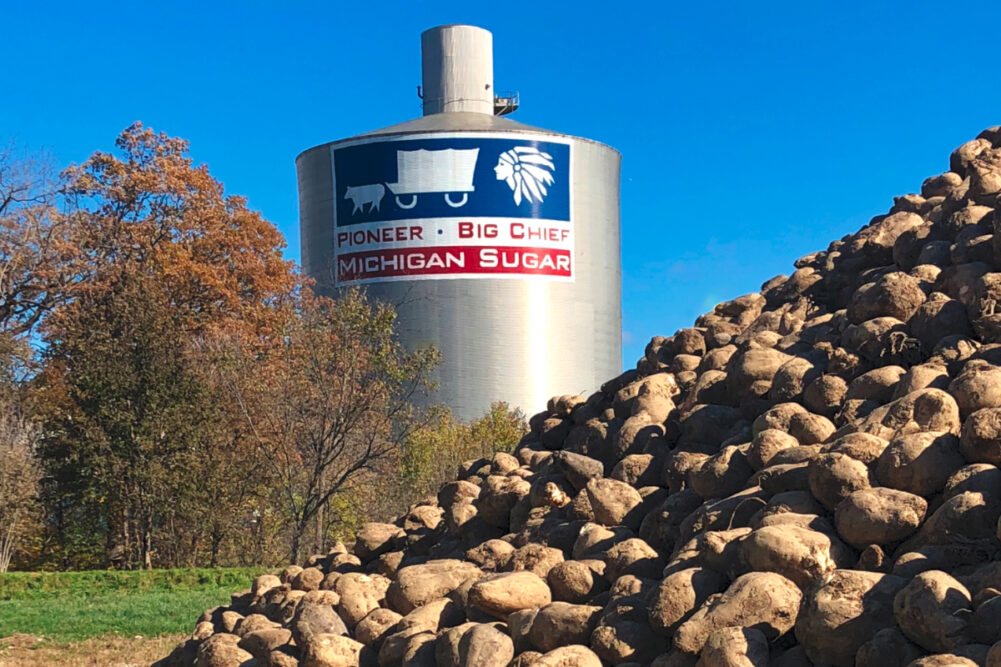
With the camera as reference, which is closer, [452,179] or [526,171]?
[452,179]

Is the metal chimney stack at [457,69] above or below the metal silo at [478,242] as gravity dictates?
above

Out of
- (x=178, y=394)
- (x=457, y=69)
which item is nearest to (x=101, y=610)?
(x=178, y=394)

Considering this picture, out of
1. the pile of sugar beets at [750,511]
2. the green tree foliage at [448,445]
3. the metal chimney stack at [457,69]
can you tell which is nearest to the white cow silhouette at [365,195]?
the metal chimney stack at [457,69]

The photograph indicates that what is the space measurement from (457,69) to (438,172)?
4957mm

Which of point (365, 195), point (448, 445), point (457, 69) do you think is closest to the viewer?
point (448, 445)

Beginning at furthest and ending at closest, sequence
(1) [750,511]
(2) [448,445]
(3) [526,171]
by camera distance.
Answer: (3) [526,171] < (2) [448,445] < (1) [750,511]

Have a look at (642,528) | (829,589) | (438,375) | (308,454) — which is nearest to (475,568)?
(642,528)

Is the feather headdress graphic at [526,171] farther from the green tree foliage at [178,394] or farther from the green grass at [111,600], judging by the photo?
the green grass at [111,600]

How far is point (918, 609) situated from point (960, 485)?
0.83 m

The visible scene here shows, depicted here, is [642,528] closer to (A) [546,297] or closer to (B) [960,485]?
(B) [960,485]

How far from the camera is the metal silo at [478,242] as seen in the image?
100 ft

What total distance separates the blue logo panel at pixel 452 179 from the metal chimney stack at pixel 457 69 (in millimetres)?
3460

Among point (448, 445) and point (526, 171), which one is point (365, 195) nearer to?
point (526, 171)

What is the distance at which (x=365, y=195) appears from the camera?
31469 mm
